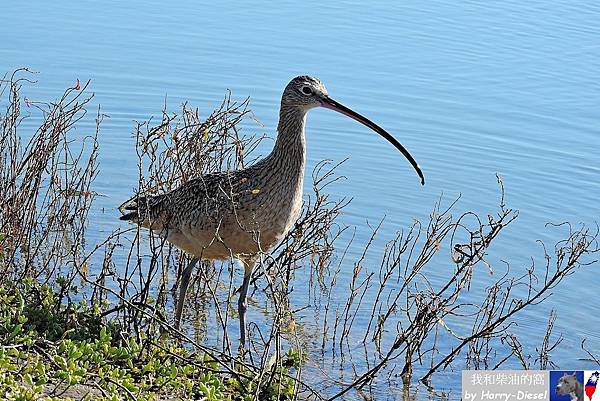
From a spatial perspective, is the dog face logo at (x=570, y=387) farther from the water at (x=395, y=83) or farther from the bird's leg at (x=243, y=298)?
the bird's leg at (x=243, y=298)

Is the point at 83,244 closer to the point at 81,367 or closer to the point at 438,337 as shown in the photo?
the point at 438,337

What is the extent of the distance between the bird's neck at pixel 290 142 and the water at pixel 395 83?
2.38 metres

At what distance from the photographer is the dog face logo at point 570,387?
5.91 m

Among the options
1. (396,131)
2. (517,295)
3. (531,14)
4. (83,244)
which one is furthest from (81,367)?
(531,14)

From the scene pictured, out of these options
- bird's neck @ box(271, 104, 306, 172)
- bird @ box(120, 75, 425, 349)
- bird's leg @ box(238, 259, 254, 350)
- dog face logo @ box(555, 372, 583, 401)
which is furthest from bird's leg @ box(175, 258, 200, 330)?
dog face logo @ box(555, 372, 583, 401)

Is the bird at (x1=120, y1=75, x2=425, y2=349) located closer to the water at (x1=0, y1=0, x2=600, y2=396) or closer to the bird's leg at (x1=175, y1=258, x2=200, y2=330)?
the bird's leg at (x1=175, y1=258, x2=200, y2=330)

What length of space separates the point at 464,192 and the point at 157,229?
171 inches

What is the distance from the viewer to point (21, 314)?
6.14 m

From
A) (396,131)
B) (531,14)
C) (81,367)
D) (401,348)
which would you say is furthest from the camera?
(531,14)

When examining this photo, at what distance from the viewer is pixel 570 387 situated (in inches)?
237

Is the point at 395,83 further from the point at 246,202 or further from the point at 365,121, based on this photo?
the point at 246,202

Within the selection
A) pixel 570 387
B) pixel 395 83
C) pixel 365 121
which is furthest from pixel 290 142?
pixel 395 83

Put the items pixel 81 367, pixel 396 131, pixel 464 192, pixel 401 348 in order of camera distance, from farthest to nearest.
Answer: pixel 396 131 → pixel 464 192 → pixel 401 348 → pixel 81 367

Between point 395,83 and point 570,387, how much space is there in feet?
26.0
